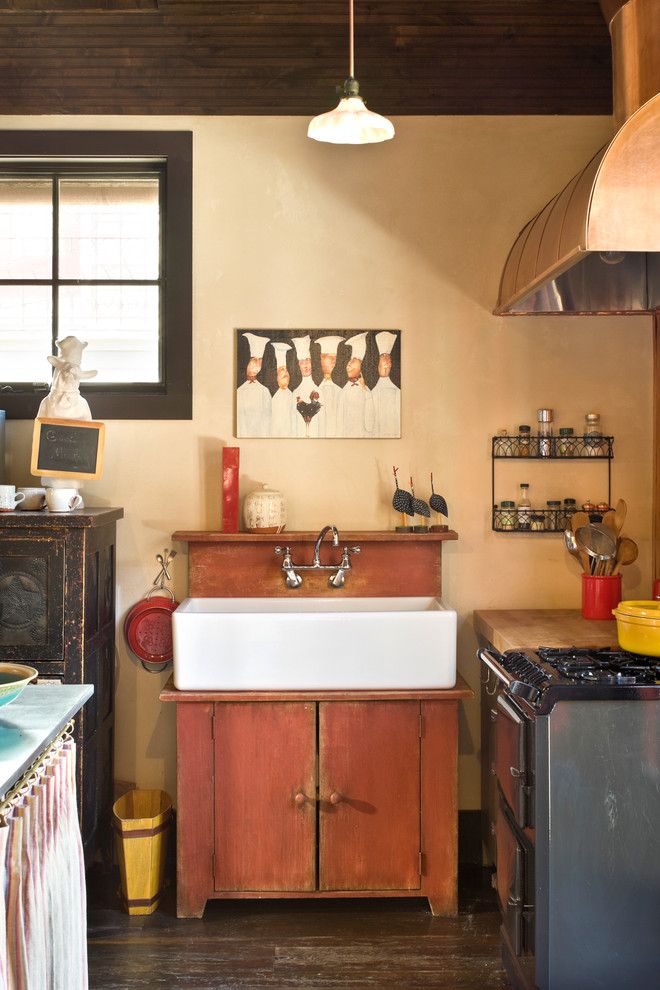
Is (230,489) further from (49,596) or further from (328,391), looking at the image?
(49,596)

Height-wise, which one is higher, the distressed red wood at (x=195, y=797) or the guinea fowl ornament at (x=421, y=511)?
the guinea fowl ornament at (x=421, y=511)

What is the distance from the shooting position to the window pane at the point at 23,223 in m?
3.56

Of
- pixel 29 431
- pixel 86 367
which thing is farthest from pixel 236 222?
pixel 29 431

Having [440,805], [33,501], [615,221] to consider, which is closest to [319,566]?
[440,805]

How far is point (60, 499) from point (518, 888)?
6.49 feet

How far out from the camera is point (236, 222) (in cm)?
347

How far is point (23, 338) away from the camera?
3578mm

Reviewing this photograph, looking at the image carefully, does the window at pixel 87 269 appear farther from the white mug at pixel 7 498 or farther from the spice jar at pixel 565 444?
the spice jar at pixel 565 444

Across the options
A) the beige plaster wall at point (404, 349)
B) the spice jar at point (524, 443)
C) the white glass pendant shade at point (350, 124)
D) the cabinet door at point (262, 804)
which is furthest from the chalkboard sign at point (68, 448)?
the spice jar at point (524, 443)

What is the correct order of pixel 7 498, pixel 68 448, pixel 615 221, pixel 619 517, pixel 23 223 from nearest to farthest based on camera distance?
pixel 615 221 → pixel 7 498 → pixel 68 448 → pixel 619 517 → pixel 23 223

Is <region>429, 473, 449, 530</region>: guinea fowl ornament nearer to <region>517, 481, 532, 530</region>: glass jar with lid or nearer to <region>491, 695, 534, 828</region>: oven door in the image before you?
<region>517, 481, 532, 530</region>: glass jar with lid

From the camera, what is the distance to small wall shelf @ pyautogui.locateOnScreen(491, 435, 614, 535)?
3473mm

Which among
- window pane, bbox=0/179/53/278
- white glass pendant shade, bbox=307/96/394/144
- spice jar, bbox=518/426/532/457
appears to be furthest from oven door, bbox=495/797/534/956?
window pane, bbox=0/179/53/278

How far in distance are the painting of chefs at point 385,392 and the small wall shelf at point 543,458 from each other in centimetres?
42
